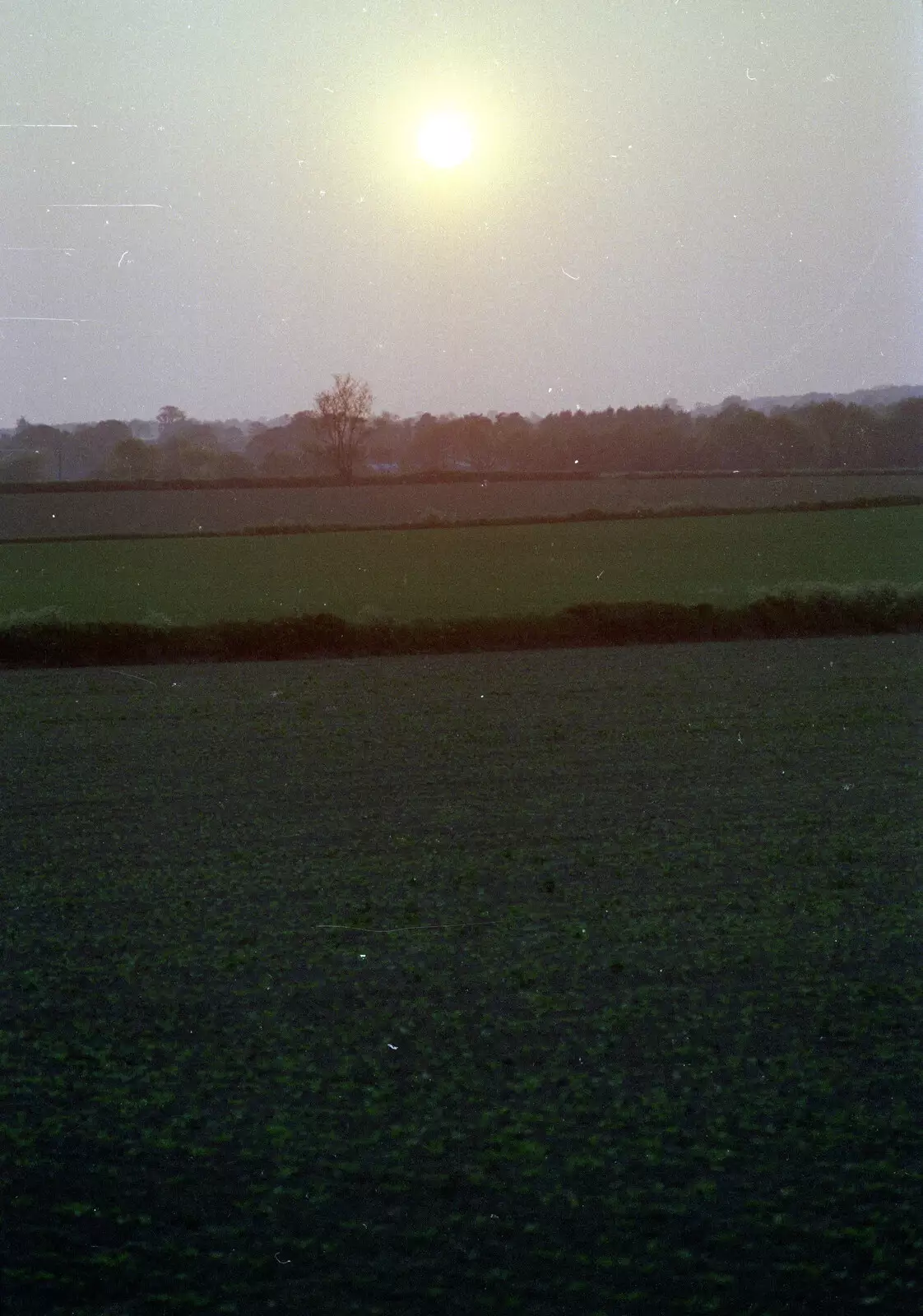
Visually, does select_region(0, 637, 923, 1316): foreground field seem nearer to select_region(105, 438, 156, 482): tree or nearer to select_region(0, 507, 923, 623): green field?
select_region(105, 438, 156, 482): tree

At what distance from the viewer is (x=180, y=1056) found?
13.9ft

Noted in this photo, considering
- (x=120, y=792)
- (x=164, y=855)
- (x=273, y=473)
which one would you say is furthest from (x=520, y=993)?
(x=273, y=473)

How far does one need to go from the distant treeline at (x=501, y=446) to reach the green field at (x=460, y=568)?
4.73 ft

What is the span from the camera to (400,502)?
15.0 meters

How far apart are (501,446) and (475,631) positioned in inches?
89.9

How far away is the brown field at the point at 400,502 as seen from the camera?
14.1 m

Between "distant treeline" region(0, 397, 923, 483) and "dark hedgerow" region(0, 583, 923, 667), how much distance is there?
172cm

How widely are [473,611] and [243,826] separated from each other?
760 centimetres

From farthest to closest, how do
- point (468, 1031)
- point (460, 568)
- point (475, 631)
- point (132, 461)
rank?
point (460, 568) < point (475, 631) < point (132, 461) < point (468, 1031)

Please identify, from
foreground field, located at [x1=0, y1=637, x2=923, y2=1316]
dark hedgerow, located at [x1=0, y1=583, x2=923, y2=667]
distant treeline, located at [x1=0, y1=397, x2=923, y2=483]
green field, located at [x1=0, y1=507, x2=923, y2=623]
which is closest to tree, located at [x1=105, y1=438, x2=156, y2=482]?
distant treeline, located at [x1=0, y1=397, x2=923, y2=483]

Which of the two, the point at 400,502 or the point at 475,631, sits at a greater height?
the point at 400,502

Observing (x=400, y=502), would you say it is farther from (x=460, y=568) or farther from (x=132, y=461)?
(x=132, y=461)

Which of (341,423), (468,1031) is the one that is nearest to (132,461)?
(341,423)

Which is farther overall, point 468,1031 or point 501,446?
point 501,446
